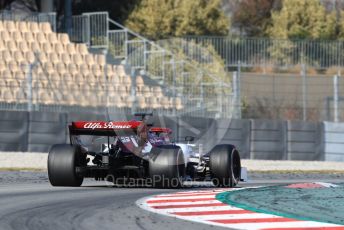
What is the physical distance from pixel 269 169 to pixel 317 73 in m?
16.0

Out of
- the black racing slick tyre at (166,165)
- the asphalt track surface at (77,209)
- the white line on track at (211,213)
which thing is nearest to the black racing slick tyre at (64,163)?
the asphalt track surface at (77,209)

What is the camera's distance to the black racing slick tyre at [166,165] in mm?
14062

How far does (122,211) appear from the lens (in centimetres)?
1079

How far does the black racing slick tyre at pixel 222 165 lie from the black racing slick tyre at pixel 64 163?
203 cm

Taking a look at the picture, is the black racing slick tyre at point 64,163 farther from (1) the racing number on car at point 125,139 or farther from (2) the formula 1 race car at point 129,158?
(1) the racing number on car at point 125,139

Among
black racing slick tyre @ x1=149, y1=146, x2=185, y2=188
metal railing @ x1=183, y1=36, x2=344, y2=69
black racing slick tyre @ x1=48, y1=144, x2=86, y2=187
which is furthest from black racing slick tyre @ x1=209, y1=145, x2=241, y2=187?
metal railing @ x1=183, y1=36, x2=344, y2=69

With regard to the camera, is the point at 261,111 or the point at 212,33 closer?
the point at 261,111

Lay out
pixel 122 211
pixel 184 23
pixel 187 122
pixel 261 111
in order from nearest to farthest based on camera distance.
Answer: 1. pixel 122 211
2. pixel 187 122
3. pixel 261 111
4. pixel 184 23

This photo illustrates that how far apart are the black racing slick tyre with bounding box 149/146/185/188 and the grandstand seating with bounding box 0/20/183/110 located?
37.7ft

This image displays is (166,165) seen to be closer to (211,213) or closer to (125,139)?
(125,139)

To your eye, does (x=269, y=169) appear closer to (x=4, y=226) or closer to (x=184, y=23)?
(x=4, y=226)

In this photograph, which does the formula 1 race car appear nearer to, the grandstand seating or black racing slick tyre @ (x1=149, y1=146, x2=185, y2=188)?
black racing slick tyre @ (x1=149, y1=146, x2=185, y2=188)

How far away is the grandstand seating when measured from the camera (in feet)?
85.8

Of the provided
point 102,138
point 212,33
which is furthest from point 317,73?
point 102,138
